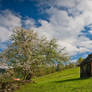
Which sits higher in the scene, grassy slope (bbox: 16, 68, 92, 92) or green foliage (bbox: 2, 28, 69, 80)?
green foliage (bbox: 2, 28, 69, 80)

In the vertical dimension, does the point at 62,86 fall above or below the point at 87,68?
below

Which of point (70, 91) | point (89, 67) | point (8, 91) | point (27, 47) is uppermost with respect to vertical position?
point (27, 47)

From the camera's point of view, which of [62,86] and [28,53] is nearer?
[62,86]

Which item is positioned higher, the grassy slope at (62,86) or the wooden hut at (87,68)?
the wooden hut at (87,68)

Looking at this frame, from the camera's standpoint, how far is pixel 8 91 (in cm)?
2469

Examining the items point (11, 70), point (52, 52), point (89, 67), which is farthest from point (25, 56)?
point (89, 67)

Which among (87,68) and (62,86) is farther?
(87,68)

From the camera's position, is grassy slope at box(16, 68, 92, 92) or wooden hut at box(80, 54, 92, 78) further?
wooden hut at box(80, 54, 92, 78)

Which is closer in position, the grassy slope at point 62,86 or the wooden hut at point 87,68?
the grassy slope at point 62,86

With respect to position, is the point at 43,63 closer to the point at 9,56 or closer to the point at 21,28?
the point at 9,56

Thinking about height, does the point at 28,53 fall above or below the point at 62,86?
above

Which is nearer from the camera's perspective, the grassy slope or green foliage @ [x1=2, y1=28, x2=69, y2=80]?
the grassy slope

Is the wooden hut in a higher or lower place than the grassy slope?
higher

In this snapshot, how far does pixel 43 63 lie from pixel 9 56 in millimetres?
8524
